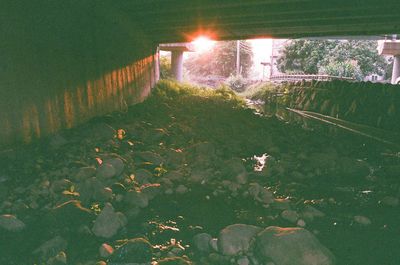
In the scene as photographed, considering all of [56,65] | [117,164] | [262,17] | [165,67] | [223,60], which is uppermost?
[262,17]

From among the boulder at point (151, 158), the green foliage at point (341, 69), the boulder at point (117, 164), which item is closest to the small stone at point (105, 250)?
the boulder at point (117, 164)

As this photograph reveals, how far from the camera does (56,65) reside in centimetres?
681

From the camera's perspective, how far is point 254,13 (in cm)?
989

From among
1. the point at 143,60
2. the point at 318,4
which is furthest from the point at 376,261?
the point at 143,60

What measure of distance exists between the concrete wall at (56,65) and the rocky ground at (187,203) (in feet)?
1.48

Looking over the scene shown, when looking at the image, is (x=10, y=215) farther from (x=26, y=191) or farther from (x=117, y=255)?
(x=117, y=255)

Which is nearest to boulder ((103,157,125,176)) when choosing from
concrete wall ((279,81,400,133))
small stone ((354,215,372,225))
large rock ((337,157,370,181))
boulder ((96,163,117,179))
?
boulder ((96,163,117,179))

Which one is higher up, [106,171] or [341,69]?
[341,69]

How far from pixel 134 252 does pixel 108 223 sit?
0.65 m

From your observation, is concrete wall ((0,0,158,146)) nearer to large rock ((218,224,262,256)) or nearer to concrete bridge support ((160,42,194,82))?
large rock ((218,224,262,256))

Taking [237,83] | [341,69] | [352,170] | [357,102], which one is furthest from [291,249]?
[237,83]

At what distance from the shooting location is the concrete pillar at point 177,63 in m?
26.4

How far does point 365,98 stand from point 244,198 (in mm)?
9634

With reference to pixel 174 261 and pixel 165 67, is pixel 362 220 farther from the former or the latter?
pixel 165 67
